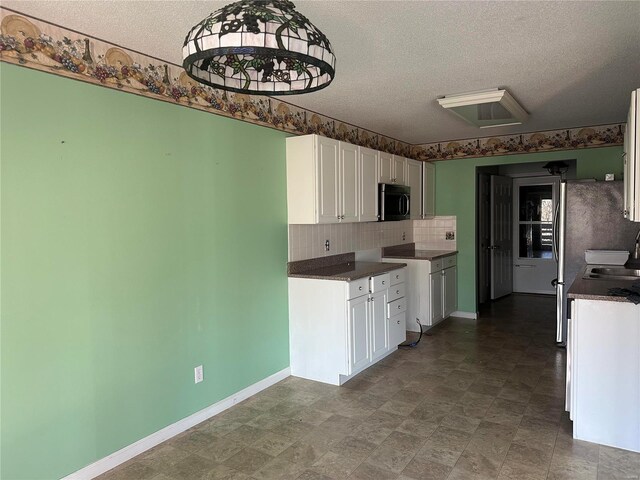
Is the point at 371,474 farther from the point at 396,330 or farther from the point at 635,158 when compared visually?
the point at 635,158

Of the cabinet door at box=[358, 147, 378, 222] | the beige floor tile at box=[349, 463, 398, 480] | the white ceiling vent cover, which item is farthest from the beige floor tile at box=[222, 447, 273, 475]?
the white ceiling vent cover

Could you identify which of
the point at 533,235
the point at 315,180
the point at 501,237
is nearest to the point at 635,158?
the point at 315,180

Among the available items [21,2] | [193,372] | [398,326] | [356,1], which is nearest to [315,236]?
[398,326]

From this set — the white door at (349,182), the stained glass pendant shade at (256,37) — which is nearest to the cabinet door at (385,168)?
the white door at (349,182)

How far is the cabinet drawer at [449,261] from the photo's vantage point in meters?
5.86

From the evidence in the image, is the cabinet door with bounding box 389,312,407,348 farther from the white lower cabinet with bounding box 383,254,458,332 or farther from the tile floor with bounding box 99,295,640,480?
the white lower cabinet with bounding box 383,254,458,332

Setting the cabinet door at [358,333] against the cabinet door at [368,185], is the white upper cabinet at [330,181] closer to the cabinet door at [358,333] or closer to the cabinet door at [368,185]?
the cabinet door at [368,185]

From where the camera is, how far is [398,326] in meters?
4.64

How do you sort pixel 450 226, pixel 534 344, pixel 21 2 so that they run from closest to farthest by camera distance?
pixel 21 2 < pixel 534 344 < pixel 450 226

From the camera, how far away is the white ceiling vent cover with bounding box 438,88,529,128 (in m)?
3.64

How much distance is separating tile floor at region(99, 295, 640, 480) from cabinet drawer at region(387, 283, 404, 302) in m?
0.61

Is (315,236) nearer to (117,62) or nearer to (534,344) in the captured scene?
(117,62)

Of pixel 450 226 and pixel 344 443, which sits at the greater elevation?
pixel 450 226

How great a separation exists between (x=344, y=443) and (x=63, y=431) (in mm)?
1598
